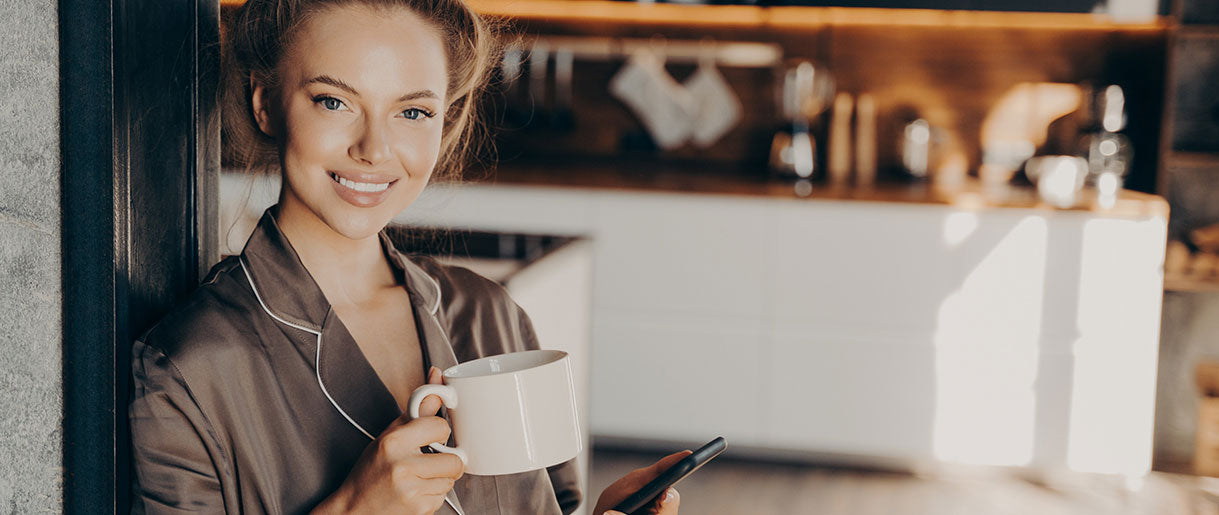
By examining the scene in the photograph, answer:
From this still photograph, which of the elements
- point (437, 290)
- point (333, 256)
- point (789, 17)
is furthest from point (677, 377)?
point (333, 256)

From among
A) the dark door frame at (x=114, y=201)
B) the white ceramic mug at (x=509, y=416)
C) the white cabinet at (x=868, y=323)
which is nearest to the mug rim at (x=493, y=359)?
the white ceramic mug at (x=509, y=416)

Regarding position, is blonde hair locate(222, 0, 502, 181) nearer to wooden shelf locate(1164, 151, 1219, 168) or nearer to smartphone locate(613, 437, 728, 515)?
smartphone locate(613, 437, 728, 515)

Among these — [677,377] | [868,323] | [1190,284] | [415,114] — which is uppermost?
[415,114]

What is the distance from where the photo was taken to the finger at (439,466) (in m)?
0.69

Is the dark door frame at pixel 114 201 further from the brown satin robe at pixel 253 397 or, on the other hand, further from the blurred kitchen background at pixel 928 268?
the blurred kitchen background at pixel 928 268

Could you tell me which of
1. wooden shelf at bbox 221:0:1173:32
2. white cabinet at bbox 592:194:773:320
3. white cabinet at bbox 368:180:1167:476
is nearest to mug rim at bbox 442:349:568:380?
white cabinet at bbox 368:180:1167:476

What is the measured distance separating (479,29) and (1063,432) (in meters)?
2.69

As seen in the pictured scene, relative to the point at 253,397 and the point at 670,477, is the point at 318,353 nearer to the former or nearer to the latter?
the point at 253,397

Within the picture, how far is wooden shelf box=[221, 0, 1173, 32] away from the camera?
3461 mm

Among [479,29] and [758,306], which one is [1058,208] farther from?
[479,29]

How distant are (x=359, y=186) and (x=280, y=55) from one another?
0.11 m

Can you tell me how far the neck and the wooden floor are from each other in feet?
6.88

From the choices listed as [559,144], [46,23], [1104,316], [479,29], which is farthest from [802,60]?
[46,23]

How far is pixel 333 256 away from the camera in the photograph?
875mm
